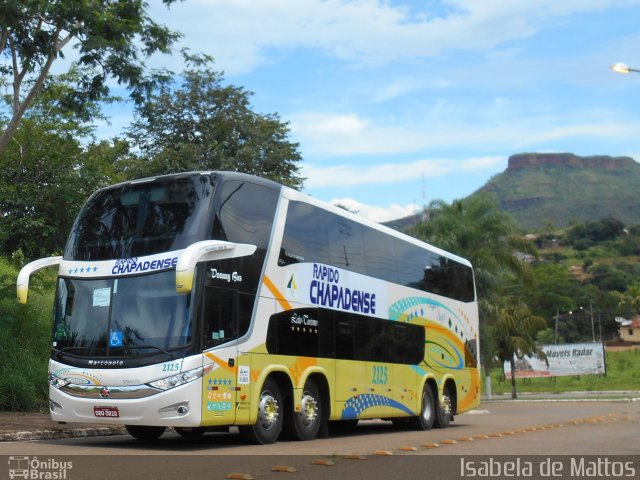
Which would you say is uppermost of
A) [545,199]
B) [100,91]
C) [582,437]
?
[545,199]

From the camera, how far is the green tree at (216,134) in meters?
35.5

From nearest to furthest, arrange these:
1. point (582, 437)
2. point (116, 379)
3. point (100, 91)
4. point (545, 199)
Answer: point (116, 379) < point (582, 437) < point (100, 91) < point (545, 199)

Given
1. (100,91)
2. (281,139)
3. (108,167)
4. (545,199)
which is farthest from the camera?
(545,199)

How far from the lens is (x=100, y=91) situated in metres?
18.2

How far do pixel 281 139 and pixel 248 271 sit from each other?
24.6 metres

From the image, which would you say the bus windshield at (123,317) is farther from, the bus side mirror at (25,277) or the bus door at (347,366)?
the bus door at (347,366)

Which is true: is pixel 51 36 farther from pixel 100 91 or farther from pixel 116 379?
pixel 116 379

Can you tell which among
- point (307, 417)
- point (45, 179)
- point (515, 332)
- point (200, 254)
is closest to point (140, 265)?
point (200, 254)

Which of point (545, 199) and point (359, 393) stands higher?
point (545, 199)

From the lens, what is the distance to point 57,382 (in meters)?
13.1

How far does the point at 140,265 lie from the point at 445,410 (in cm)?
1033

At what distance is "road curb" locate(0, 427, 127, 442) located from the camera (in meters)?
13.5
